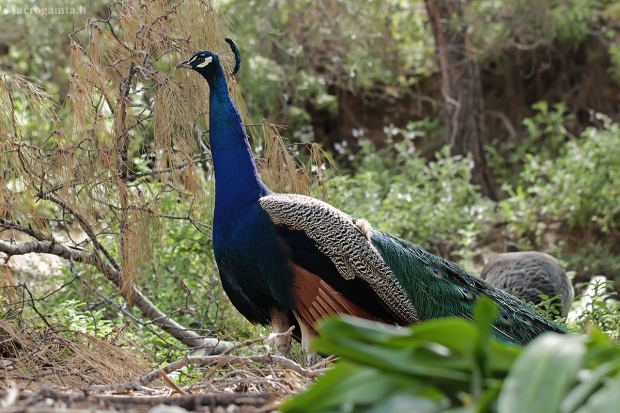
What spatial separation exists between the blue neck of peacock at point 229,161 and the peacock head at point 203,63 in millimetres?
33

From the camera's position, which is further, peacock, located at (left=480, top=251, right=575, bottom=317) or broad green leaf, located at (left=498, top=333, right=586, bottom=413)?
peacock, located at (left=480, top=251, right=575, bottom=317)

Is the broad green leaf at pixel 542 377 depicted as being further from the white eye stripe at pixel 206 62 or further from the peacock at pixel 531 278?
the peacock at pixel 531 278

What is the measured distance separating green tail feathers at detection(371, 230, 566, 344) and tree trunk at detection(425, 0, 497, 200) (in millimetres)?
5390

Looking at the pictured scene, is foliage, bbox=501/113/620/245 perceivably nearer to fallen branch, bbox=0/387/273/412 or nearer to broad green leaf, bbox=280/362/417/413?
fallen branch, bbox=0/387/273/412

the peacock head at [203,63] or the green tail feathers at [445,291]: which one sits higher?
the peacock head at [203,63]

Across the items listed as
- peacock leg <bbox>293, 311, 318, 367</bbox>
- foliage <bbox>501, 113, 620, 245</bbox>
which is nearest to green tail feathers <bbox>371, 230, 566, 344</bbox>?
peacock leg <bbox>293, 311, 318, 367</bbox>

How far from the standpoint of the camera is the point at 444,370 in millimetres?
1960

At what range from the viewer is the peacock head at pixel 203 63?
15.0ft

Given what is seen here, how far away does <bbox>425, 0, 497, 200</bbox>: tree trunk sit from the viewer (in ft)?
32.7

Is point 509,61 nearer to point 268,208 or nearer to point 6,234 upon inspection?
point 6,234

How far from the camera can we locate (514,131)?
11.2 meters

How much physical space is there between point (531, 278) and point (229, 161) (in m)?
2.92

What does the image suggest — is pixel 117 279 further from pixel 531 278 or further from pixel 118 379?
pixel 531 278

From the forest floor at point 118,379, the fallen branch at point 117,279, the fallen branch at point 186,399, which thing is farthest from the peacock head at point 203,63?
the fallen branch at point 186,399
